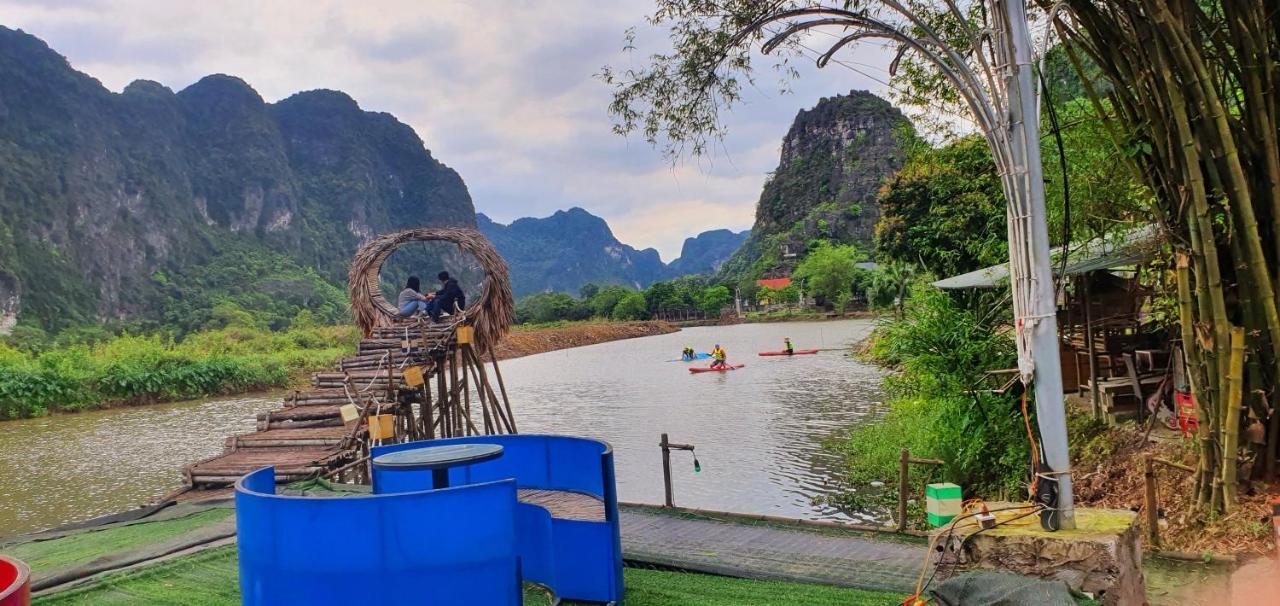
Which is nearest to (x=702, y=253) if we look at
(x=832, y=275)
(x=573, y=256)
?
(x=573, y=256)

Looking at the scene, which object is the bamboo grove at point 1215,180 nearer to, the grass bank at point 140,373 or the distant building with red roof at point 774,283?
the grass bank at point 140,373

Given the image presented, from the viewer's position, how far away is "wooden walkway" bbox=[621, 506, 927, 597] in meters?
4.11

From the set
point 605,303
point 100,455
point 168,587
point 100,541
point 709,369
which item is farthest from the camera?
point 605,303

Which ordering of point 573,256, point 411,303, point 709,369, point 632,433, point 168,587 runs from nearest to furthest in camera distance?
point 168,587
point 411,303
point 632,433
point 709,369
point 573,256

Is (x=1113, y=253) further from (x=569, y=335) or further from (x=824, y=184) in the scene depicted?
(x=824, y=184)

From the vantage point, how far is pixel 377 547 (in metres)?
2.71

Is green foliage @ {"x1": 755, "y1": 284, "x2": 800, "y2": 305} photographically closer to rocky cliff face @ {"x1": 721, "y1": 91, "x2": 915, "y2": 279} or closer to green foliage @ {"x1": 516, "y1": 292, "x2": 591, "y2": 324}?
rocky cliff face @ {"x1": 721, "y1": 91, "x2": 915, "y2": 279}

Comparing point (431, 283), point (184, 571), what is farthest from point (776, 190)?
point (184, 571)

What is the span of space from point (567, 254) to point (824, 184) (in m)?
75.2

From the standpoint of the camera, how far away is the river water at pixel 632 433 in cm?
815

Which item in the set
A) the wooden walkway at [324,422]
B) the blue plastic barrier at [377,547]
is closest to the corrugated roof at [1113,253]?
the blue plastic barrier at [377,547]

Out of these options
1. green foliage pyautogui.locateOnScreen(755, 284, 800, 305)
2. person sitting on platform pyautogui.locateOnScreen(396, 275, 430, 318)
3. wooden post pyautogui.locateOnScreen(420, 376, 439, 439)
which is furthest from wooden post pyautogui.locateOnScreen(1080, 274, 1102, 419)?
green foliage pyautogui.locateOnScreen(755, 284, 800, 305)

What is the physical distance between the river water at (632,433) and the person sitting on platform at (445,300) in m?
2.77

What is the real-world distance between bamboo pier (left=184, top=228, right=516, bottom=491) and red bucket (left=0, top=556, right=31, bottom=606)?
4.51 m
